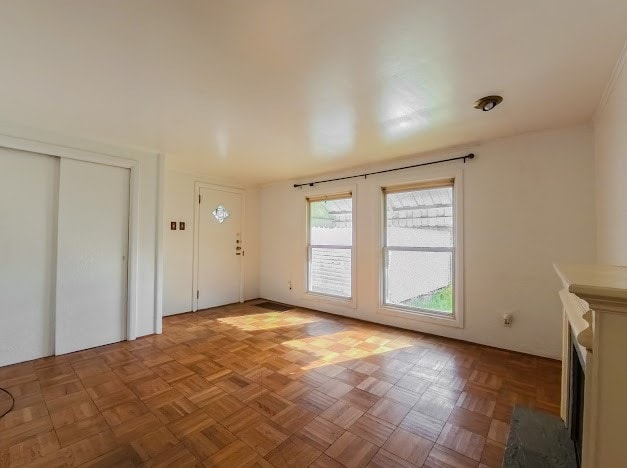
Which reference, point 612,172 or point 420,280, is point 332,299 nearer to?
point 420,280

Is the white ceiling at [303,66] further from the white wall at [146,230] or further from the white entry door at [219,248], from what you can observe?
the white entry door at [219,248]

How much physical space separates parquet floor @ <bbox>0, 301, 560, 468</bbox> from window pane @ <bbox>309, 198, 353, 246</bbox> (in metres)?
1.57

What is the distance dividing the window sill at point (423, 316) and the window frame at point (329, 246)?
51cm

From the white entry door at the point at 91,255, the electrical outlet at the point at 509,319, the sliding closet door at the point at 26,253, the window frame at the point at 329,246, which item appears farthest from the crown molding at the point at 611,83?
the sliding closet door at the point at 26,253

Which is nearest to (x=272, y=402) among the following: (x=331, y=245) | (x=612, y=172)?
(x=331, y=245)

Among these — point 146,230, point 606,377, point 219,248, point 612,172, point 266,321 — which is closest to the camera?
point 606,377

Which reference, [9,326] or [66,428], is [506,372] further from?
[9,326]

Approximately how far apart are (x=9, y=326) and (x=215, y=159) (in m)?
2.57

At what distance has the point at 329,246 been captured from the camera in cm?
446

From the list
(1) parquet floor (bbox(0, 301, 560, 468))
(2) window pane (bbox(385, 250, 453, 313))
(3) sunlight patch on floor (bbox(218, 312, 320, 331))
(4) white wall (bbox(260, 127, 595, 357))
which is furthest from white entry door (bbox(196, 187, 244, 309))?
(4) white wall (bbox(260, 127, 595, 357))

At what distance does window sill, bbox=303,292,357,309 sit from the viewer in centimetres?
411

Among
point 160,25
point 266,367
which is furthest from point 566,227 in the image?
point 160,25

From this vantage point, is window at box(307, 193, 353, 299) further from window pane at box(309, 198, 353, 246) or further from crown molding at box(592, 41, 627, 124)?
crown molding at box(592, 41, 627, 124)

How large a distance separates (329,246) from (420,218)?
146cm
